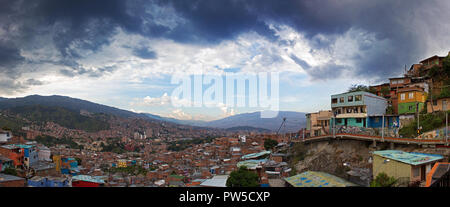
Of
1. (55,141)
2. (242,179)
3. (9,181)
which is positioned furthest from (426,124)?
(55,141)

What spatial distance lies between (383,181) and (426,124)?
530 cm

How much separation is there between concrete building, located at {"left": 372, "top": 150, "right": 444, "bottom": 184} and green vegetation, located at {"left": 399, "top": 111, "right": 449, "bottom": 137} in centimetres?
366

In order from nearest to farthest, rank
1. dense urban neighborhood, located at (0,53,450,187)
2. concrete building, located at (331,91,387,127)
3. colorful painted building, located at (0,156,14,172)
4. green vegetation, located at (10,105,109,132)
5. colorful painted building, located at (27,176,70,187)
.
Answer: dense urban neighborhood, located at (0,53,450,187) < concrete building, located at (331,91,387,127) < colorful painted building, located at (27,176,70,187) < colorful painted building, located at (0,156,14,172) < green vegetation, located at (10,105,109,132)

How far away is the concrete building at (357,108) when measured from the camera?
585 inches

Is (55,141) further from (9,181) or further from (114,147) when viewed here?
(9,181)

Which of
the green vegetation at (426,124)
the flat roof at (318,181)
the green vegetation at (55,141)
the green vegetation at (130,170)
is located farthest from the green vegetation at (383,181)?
the green vegetation at (55,141)

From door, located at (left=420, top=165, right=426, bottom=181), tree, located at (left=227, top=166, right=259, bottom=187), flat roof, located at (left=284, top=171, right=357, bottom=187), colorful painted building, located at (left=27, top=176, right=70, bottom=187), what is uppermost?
door, located at (left=420, top=165, right=426, bottom=181)

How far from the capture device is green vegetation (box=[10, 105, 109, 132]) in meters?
62.9

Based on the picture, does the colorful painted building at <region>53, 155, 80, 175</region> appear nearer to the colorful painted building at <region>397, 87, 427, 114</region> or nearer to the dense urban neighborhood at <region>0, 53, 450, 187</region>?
the dense urban neighborhood at <region>0, 53, 450, 187</region>

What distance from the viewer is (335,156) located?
521 inches

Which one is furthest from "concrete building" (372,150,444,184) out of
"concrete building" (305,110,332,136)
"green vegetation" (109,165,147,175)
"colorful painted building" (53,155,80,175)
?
"colorful painted building" (53,155,80,175)

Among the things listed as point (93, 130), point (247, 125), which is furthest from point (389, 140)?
point (247, 125)

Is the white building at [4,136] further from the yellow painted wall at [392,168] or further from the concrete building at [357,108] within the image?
the yellow painted wall at [392,168]
